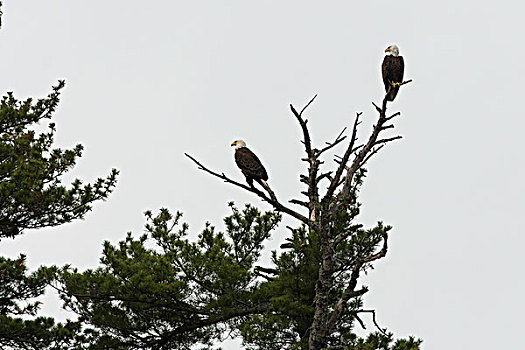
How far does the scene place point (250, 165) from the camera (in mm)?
11031

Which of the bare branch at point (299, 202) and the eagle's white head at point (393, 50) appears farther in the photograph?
the eagle's white head at point (393, 50)

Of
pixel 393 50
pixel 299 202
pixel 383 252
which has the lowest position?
pixel 383 252

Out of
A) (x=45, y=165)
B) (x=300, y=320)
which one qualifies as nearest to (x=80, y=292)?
(x=45, y=165)

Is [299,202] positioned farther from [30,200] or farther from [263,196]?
[30,200]

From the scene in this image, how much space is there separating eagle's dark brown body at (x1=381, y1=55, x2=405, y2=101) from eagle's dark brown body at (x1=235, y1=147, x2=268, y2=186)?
7.37 feet

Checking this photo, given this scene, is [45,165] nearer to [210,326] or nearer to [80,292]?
[80,292]

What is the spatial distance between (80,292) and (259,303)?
3051 mm

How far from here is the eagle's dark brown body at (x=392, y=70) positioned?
36.5 ft

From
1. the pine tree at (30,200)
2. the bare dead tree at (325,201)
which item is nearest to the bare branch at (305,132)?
the bare dead tree at (325,201)

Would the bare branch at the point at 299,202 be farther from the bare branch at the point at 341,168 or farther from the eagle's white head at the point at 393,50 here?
the eagle's white head at the point at 393,50

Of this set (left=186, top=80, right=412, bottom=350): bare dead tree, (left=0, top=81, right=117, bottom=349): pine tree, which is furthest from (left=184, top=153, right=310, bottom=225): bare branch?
(left=0, top=81, right=117, bottom=349): pine tree

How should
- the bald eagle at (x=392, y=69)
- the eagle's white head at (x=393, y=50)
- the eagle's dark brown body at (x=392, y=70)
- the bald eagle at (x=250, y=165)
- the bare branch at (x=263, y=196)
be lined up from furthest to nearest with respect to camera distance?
the eagle's white head at (x=393, y=50), the eagle's dark brown body at (x=392, y=70), the bald eagle at (x=392, y=69), the bald eagle at (x=250, y=165), the bare branch at (x=263, y=196)

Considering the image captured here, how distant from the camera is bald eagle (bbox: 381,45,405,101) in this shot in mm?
10953

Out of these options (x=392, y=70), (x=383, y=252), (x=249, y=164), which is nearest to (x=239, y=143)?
(x=249, y=164)
